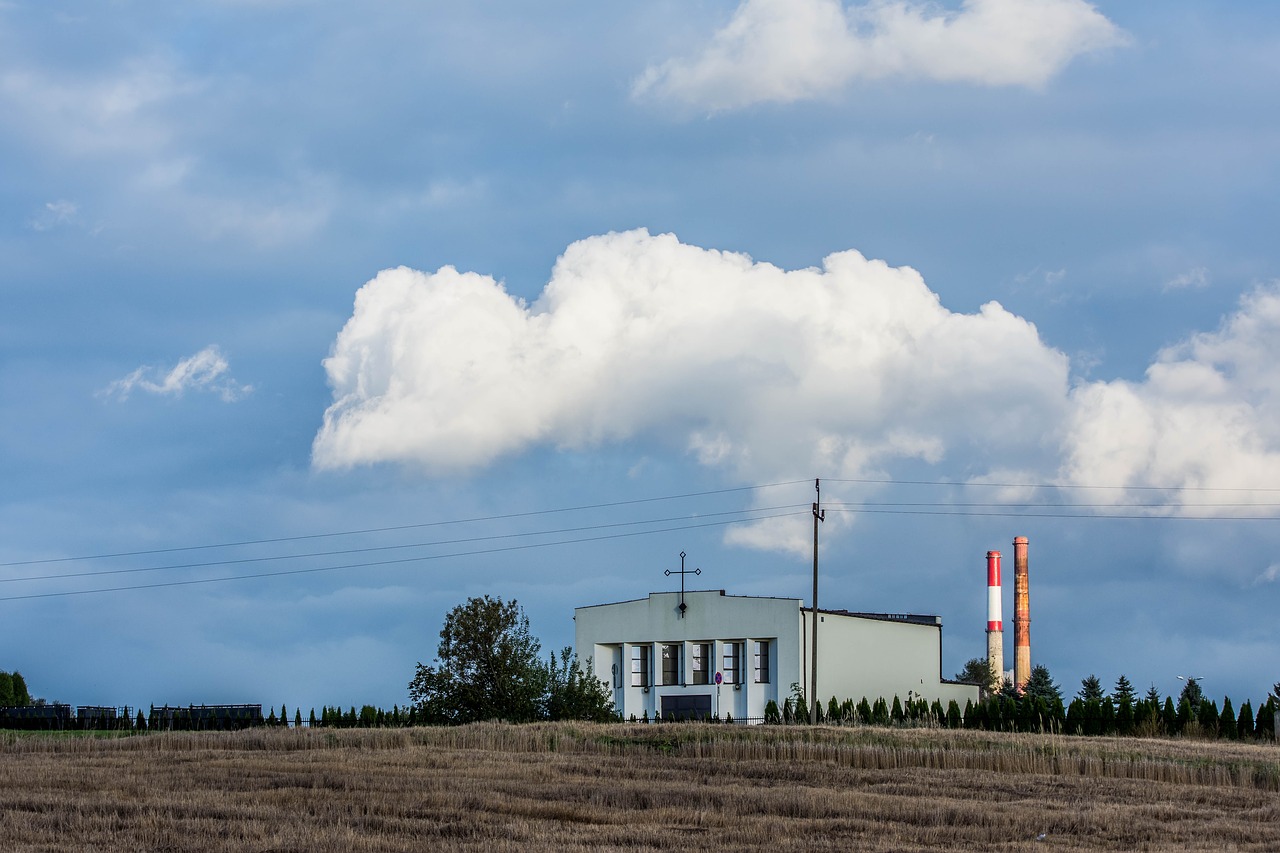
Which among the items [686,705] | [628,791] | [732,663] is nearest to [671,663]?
[686,705]

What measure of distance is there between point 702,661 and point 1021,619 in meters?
29.4

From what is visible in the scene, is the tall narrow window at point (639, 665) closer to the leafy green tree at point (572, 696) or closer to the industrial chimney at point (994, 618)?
the leafy green tree at point (572, 696)

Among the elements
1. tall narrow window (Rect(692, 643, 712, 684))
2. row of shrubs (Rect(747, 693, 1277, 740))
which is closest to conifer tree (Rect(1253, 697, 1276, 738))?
row of shrubs (Rect(747, 693, 1277, 740))

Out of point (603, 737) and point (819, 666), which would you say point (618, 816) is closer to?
point (603, 737)

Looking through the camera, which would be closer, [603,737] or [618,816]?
[618,816]

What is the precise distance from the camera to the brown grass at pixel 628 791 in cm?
1905

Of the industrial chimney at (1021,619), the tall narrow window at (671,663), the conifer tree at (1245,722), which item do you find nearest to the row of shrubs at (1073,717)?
the conifer tree at (1245,722)

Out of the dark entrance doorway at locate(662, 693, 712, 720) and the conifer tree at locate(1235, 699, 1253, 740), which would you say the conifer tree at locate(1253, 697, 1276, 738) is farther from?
the dark entrance doorway at locate(662, 693, 712, 720)

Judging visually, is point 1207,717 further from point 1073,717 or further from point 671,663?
point 671,663

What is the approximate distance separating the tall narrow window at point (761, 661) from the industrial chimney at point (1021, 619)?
26716 mm

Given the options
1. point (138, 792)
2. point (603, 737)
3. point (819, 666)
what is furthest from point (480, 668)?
point (138, 792)

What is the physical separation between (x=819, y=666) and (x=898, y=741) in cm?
2706

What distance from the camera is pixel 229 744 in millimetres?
35906

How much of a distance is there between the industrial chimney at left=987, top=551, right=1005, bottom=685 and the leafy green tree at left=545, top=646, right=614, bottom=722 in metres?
38.3
